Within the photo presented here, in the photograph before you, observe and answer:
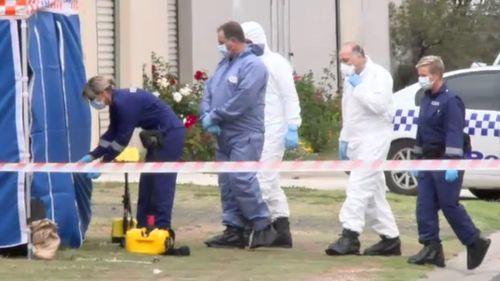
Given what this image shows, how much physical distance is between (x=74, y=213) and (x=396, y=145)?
6460 millimetres

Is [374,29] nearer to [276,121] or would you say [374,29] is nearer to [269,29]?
[269,29]

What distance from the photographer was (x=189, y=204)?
15477 mm

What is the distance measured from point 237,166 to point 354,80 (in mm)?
1190

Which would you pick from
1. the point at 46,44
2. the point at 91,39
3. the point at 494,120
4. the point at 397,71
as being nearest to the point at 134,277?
the point at 46,44

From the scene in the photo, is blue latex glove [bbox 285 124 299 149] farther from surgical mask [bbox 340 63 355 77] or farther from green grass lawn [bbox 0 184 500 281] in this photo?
green grass lawn [bbox 0 184 500 281]

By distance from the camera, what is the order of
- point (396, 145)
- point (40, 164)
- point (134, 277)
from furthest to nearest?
point (396, 145) → point (40, 164) → point (134, 277)

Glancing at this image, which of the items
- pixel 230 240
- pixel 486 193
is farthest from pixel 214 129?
pixel 486 193

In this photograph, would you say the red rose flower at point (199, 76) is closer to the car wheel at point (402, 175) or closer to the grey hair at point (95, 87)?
the car wheel at point (402, 175)

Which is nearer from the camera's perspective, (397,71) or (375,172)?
(375,172)

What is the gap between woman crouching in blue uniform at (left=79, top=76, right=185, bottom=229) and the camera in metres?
11.3

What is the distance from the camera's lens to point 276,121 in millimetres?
12219

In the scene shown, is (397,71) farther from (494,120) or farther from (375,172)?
(375,172)

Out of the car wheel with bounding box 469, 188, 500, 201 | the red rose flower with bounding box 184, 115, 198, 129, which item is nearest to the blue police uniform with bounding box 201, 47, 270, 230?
the car wheel with bounding box 469, 188, 500, 201

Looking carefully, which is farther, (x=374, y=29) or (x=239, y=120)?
(x=374, y=29)
